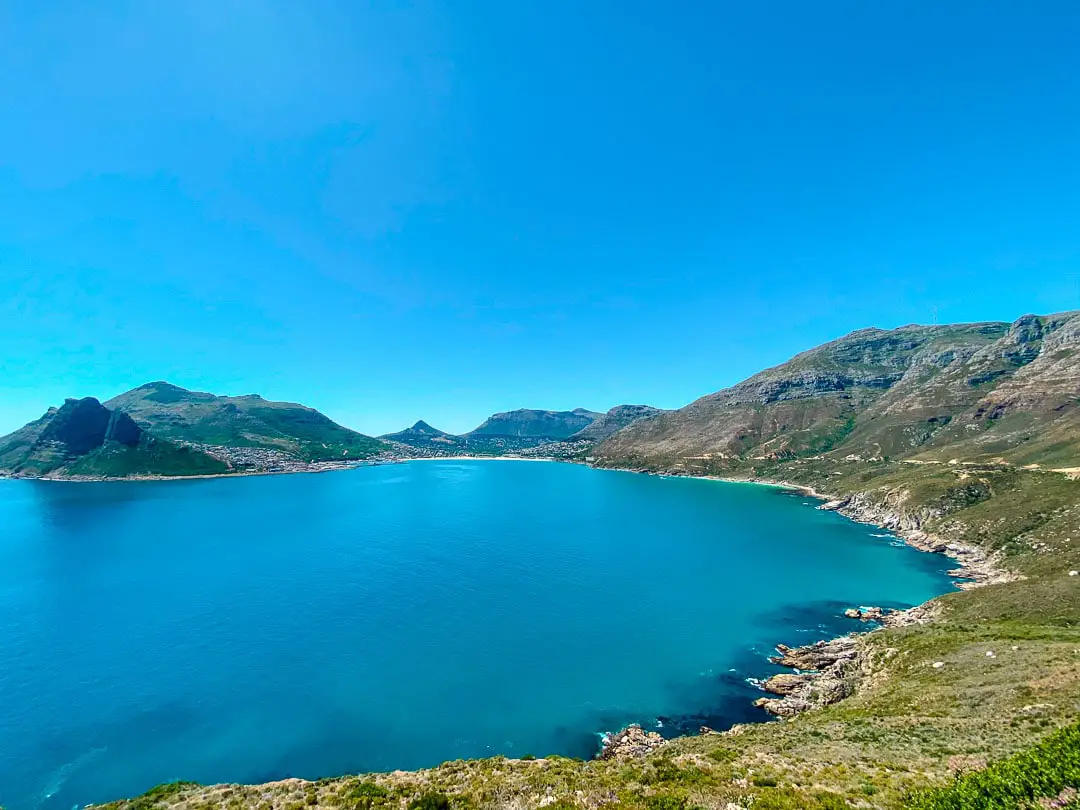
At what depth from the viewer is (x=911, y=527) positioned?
416 feet

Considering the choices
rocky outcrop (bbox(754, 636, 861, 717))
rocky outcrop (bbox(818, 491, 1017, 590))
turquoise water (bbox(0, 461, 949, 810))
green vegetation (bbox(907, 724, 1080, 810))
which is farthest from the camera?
rocky outcrop (bbox(818, 491, 1017, 590))

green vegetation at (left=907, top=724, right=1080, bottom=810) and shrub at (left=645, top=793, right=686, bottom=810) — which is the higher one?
green vegetation at (left=907, top=724, right=1080, bottom=810)

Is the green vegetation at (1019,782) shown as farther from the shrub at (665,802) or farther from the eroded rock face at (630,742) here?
the eroded rock face at (630,742)

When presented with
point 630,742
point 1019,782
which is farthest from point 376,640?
point 1019,782

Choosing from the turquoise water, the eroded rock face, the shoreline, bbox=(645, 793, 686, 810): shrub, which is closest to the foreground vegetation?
bbox=(645, 793, 686, 810): shrub

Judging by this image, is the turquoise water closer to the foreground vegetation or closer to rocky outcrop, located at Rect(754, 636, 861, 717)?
rocky outcrop, located at Rect(754, 636, 861, 717)

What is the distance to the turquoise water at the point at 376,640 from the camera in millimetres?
42531

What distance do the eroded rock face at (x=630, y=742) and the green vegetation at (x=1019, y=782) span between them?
26.5 metres

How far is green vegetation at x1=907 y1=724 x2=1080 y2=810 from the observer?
50.9ft

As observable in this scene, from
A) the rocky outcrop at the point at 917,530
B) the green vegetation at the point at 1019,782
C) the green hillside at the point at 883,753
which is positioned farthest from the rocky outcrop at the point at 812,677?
the rocky outcrop at the point at 917,530

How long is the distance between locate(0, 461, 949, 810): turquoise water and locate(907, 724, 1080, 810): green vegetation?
3242 cm

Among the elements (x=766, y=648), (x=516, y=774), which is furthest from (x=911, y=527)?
(x=516, y=774)

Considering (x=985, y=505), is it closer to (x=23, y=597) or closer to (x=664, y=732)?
(x=664, y=732)

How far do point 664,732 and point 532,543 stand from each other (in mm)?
84307
